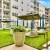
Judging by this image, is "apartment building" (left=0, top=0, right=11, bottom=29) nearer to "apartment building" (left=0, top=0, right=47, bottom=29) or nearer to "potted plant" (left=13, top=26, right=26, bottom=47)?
"apartment building" (left=0, top=0, right=47, bottom=29)

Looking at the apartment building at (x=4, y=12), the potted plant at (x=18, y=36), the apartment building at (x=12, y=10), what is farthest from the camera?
the apartment building at (x=12, y=10)

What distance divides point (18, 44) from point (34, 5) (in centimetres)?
3572

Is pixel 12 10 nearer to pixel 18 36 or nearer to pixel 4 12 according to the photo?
pixel 4 12

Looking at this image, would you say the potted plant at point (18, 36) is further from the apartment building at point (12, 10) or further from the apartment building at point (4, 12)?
the apartment building at point (4, 12)

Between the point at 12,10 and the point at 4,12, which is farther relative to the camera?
the point at 12,10

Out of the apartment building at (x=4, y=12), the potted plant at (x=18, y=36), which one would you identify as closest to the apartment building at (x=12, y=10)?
the apartment building at (x=4, y=12)

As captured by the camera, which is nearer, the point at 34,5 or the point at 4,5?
the point at 4,5

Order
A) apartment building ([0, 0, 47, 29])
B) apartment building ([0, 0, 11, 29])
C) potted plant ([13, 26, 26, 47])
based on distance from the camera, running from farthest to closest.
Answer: apartment building ([0, 0, 47, 29]) → apartment building ([0, 0, 11, 29]) → potted plant ([13, 26, 26, 47])

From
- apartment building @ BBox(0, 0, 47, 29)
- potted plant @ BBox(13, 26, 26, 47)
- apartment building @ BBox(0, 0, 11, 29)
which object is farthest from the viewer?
apartment building @ BBox(0, 0, 47, 29)

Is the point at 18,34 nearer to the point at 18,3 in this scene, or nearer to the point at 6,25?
the point at 6,25

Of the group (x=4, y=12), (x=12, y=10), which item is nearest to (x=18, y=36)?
(x=4, y=12)

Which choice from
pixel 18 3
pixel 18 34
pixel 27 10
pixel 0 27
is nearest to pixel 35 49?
pixel 18 34

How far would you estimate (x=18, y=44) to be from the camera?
6.60 meters

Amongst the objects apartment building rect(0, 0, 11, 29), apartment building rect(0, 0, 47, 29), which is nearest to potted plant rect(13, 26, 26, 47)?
apartment building rect(0, 0, 47, 29)
